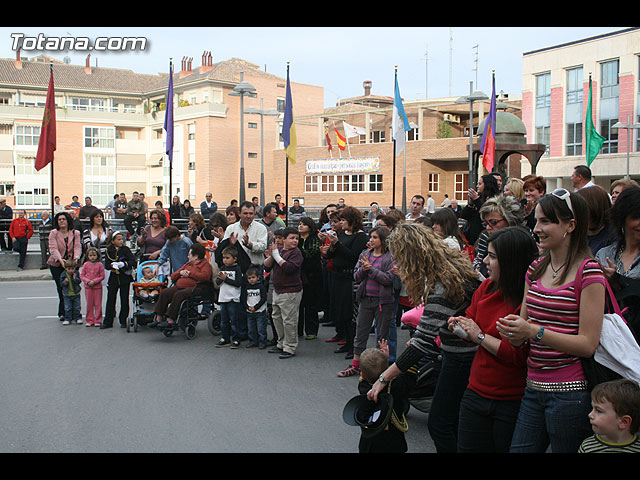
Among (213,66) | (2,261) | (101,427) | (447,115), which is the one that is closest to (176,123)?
(213,66)

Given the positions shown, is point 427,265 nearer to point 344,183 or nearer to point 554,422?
point 554,422

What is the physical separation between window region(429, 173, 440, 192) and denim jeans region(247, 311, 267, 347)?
45401 millimetres

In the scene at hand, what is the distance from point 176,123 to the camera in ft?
225

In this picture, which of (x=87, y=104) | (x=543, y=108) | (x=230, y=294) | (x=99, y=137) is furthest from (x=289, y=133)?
(x=87, y=104)

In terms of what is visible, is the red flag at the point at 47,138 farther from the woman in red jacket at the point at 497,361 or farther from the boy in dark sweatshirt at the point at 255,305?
the woman in red jacket at the point at 497,361

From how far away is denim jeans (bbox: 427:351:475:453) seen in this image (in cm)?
415

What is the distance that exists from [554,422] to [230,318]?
734 centimetres

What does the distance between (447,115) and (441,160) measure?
24.2 ft

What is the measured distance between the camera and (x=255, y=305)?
383 inches

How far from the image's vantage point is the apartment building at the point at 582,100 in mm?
40906

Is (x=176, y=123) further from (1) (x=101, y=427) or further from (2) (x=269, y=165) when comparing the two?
(1) (x=101, y=427)

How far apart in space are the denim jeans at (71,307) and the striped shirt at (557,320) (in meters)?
10.0

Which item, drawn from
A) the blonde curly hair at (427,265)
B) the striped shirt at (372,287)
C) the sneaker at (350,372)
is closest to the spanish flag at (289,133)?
the striped shirt at (372,287)

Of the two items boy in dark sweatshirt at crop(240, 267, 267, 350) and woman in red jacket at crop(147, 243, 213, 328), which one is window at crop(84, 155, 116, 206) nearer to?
woman in red jacket at crop(147, 243, 213, 328)
